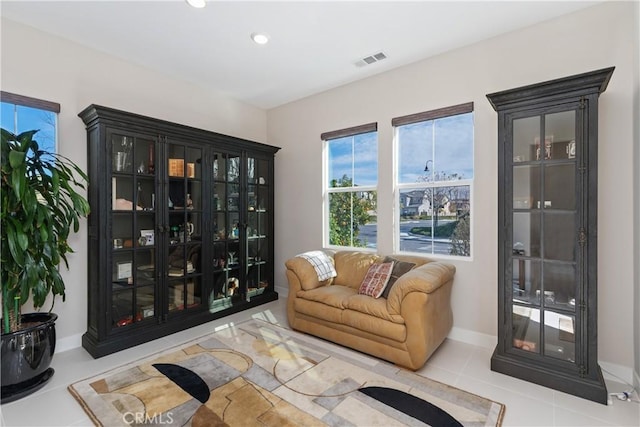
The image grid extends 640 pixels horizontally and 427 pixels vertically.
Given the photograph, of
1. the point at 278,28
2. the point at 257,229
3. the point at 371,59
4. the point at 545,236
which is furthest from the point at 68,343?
the point at 545,236

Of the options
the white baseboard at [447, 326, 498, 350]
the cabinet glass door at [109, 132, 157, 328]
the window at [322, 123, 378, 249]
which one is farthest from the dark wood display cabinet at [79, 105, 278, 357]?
the white baseboard at [447, 326, 498, 350]

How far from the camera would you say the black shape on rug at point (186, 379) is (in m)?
2.25

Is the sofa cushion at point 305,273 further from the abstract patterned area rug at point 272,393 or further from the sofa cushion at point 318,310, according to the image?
the abstract patterned area rug at point 272,393

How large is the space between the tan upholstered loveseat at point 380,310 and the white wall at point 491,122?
0.41 metres

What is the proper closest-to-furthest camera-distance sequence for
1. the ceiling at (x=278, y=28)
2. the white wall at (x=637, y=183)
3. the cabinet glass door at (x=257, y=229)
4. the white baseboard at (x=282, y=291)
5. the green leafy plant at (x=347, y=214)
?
the white wall at (x=637, y=183) < the ceiling at (x=278, y=28) < the green leafy plant at (x=347, y=214) < the cabinet glass door at (x=257, y=229) < the white baseboard at (x=282, y=291)

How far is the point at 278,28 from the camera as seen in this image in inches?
113

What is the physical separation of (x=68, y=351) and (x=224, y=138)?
9.09ft

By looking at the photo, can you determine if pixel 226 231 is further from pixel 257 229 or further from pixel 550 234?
pixel 550 234

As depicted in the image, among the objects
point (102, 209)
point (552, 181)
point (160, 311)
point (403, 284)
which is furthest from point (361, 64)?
point (160, 311)

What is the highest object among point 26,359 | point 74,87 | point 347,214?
point 74,87

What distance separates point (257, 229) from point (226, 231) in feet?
1.85

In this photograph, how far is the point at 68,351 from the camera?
2990 mm

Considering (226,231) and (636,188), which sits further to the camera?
(226,231)

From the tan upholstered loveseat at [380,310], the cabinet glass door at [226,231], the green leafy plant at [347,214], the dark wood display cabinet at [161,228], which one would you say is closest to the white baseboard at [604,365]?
the tan upholstered loveseat at [380,310]
